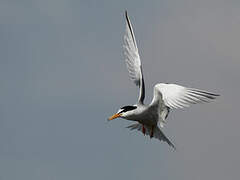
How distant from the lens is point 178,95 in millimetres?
14719

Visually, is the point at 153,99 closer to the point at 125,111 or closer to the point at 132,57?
the point at 125,111

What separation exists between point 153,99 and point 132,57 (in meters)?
3.11

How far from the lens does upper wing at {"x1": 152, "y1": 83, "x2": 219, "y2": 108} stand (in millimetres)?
13847

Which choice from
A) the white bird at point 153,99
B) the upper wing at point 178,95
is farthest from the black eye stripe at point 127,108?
the upper wing at point 178,95

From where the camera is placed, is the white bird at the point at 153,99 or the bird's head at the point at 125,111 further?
the bird's head at the point at 125,111

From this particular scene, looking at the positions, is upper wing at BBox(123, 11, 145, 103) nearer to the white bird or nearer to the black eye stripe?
the white bird

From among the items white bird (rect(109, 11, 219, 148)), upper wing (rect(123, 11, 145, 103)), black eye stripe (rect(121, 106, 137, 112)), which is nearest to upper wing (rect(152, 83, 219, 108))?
white bird (rect(109, 11, 219, 148))

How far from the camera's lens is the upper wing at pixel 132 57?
18.7m

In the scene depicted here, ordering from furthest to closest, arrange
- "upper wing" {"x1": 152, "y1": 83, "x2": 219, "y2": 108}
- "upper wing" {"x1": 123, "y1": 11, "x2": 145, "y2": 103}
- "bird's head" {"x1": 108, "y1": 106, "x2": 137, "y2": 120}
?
"upper wing" {"x1": 123, "y1": 11, "x2": 145, "y2": 103}
"bird's head" {"x1": 108, "y1": 106, "x2": 137, "y2": 120}
"upper wing" {"x1": 152, "y1": 83, "x2": 219, "y2": 108}

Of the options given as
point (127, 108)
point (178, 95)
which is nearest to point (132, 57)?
point (127, 108)

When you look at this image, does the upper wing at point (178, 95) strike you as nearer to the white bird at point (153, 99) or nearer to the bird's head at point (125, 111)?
the white bird at point (153, 99)

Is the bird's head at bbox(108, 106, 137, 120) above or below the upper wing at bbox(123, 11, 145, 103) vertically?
below

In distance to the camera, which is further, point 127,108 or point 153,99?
point 127,108

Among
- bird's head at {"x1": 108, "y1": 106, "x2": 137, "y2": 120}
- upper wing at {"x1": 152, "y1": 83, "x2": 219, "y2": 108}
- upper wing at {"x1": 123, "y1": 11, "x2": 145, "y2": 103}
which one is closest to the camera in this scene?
upper wing at {"x1": 152, "y1": 83, "x2": 219, "y2": 108}
